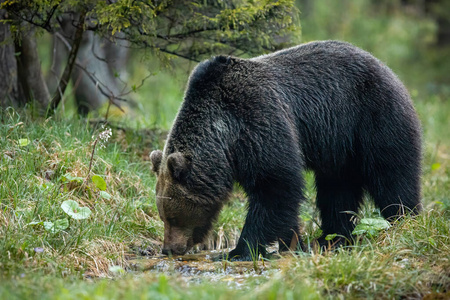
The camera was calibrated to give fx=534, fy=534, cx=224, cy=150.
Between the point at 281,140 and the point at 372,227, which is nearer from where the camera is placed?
the point at 372,227

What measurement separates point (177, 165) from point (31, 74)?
3.27m

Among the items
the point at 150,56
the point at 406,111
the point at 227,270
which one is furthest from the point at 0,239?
the point at 406,111

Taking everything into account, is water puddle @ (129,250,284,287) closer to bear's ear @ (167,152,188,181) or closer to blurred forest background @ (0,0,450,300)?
blurred forest background @ (0,0,450,300)

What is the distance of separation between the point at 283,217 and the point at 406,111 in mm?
1788

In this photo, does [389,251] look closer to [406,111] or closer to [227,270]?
[227,270]

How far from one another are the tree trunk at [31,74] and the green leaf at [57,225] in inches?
107

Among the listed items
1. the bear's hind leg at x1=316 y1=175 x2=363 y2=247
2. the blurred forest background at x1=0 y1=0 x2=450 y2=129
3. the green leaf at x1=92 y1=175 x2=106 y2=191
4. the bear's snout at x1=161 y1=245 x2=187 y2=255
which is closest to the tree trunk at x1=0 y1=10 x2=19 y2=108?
the blurred forest background at x1=0 y1=0 x2=450 y2=129

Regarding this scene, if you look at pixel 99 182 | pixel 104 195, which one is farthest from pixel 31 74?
pixel 104 195

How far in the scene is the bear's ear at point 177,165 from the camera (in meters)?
5.11

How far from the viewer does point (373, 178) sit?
229 inches

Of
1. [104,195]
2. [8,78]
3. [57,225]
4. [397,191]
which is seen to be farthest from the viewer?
[8,78]

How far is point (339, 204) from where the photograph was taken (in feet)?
20.7

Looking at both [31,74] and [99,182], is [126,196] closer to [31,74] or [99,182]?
[99,182]

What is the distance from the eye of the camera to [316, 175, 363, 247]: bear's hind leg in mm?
6289
